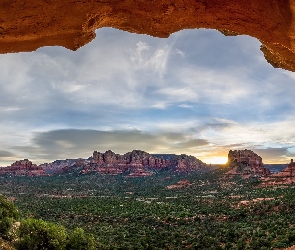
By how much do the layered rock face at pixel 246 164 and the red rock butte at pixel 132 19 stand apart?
119 metres

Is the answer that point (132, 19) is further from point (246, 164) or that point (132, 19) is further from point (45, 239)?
point (246, 164)

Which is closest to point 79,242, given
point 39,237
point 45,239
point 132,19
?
point 45,239

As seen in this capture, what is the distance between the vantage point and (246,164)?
450 ft

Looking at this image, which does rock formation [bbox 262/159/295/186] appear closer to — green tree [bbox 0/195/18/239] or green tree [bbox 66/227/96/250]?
green tree [bbox 66/227/96/250]

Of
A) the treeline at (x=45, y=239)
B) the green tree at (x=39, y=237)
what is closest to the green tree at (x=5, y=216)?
the treeline at (x=45, y=239)

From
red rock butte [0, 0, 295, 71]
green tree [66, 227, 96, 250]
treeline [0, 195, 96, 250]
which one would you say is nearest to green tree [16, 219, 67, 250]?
treeline [0, 195, 96, 250]

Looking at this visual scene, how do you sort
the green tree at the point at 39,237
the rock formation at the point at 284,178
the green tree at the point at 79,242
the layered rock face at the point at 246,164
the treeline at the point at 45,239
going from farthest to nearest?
the layered rock face at the point at 246,164
the rock formation at the point at 284,178
the green tree at the point at 79,242
the treeline at the point at 45,239
the green tree at the point at 39,237

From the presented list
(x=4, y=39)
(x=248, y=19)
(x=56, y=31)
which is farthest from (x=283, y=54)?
(x=4, y=39)

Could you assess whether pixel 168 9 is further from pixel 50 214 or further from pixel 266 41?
pixel 50 214

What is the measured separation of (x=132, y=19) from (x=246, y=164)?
141 meters

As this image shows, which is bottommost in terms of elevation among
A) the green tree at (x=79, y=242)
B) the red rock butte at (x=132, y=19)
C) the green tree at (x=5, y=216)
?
the green tree at (x=79, y=242)

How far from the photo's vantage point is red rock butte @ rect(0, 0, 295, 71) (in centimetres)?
544

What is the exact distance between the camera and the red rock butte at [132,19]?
5.44 metres

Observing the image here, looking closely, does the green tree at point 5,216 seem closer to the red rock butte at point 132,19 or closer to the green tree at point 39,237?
the green tree at point 39,237
